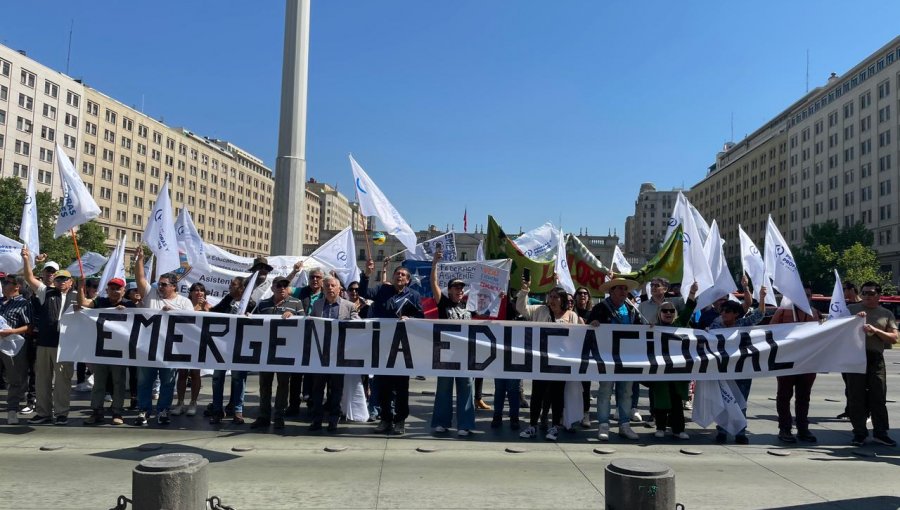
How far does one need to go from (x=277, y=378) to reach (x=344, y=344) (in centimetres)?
89

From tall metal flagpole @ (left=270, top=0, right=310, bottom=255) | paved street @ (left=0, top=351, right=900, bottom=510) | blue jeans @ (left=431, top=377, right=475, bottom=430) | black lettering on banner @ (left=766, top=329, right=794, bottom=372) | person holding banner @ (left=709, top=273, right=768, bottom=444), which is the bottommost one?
paved street @ (left=0, top=351, right=900, bottom=510)

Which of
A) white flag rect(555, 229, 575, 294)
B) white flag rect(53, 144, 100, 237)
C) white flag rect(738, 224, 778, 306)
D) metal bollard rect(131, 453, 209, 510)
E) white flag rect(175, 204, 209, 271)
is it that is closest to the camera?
metal bollard rect(131, 453, 209, 510)

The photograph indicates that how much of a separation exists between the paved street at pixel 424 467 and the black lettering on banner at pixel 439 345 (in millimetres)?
844

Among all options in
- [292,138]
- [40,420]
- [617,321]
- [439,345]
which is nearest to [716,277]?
[617,321]

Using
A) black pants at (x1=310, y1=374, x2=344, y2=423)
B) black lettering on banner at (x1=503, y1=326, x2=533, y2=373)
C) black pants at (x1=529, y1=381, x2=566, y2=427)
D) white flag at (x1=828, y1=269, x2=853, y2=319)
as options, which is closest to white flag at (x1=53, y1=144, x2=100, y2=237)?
black pants at (x1=310, y1=374, x2=344, y2=423)

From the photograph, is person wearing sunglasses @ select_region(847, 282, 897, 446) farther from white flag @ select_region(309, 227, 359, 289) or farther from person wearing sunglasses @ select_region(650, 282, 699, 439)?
white flag @ select_region(309, 227, 359, 289)

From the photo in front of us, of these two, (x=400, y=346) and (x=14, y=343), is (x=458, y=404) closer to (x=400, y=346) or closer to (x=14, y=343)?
(x=400, y=346)

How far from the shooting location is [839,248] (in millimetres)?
60156

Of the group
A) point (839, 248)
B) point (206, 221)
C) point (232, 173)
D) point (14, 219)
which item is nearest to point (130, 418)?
point (14, 219)

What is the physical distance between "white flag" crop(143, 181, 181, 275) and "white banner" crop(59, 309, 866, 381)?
4.74ft

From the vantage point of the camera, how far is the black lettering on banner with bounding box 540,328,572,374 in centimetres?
761

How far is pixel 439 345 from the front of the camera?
7.71 m

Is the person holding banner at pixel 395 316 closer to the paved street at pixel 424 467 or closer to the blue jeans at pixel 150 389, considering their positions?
the paved street at pixel 424 467

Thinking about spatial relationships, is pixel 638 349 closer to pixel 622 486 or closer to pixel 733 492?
pixel 733 492
